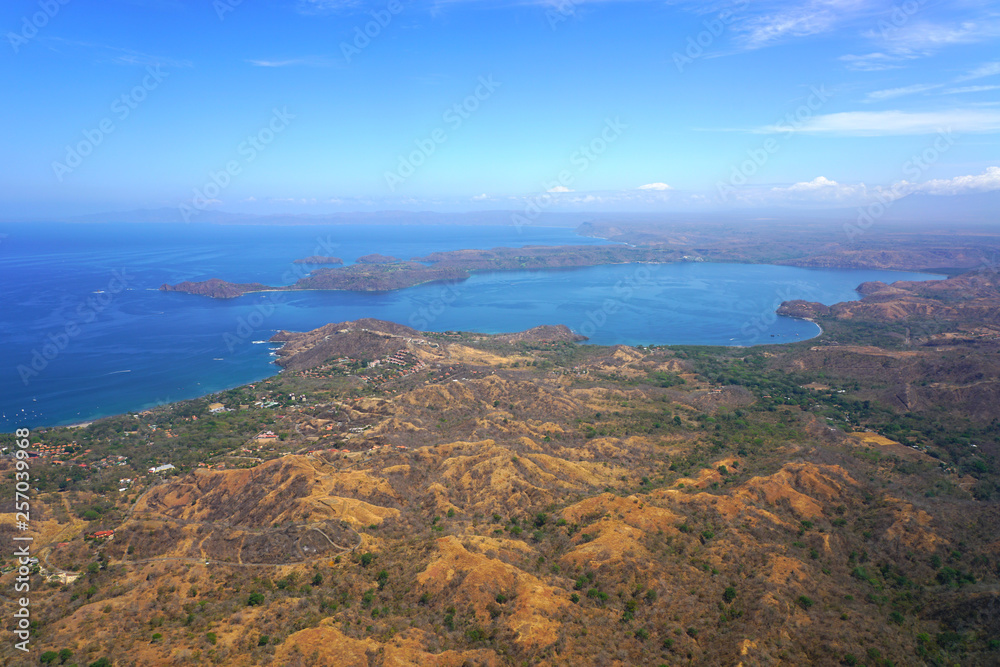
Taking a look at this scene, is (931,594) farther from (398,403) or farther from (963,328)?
(963,328)

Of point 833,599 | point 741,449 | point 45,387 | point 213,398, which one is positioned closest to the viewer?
point 833,599

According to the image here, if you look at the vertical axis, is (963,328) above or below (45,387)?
above

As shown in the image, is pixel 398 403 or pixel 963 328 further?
pixel 963 328

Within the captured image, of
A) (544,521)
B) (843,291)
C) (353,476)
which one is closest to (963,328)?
(843,291)

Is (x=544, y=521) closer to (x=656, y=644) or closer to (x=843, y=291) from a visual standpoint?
(x=656, y=644)

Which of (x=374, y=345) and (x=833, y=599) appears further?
(x=374, y=345)

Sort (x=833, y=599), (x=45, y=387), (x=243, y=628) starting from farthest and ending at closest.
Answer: (x=45, y=387) → (x=833, y=599) → (x=243, y=628)

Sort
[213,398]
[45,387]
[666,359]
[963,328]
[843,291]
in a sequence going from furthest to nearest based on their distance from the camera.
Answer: [843,291]
[963,328]
[666,359]
[45,387]
[213,398]

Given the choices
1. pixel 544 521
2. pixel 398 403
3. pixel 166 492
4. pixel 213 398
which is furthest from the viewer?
pixel 213 398

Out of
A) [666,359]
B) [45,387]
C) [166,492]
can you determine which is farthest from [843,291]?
[45,387]
